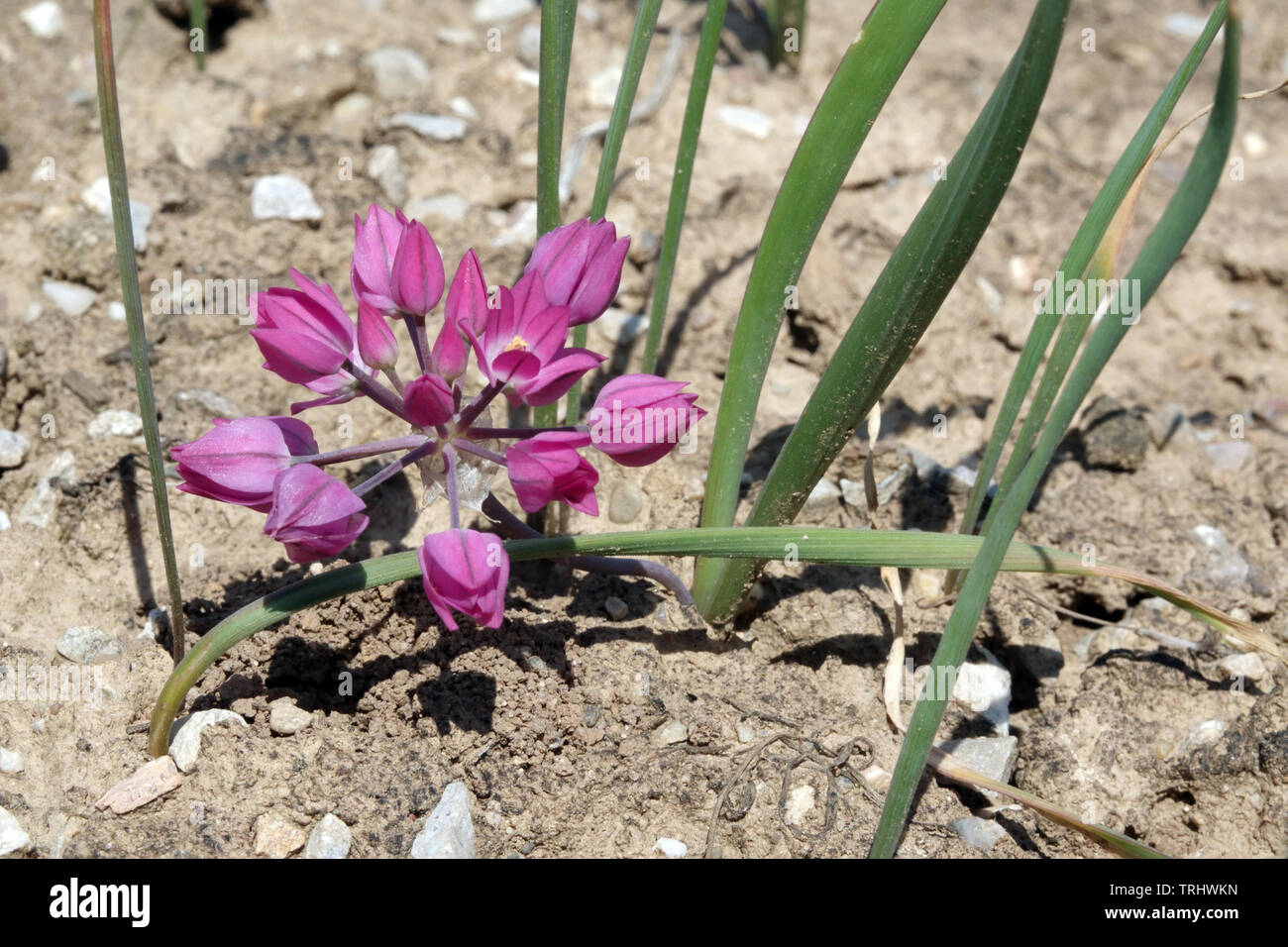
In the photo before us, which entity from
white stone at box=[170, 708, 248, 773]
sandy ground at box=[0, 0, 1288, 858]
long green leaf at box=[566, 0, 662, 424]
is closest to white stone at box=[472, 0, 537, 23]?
sandy ground at box=[0, 0, 1288, 858]

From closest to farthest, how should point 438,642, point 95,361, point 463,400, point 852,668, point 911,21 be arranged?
1. point 911,21
2. point 463,400
3. point 438,642
4. point 852,668
5. point 95,361

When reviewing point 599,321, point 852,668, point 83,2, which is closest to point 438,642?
point 852,668

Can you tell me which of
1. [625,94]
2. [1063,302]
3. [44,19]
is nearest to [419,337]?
[625,94]

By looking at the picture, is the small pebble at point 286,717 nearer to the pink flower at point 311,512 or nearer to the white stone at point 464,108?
the pink flower at point 311,512

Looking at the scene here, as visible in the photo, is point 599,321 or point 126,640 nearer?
point 126,640

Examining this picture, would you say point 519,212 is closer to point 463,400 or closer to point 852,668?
point 463,400

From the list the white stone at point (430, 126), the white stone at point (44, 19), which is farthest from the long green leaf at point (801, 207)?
the white stone at point (44, 19)

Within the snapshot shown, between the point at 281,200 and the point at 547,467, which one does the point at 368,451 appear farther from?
the point at 281,200
